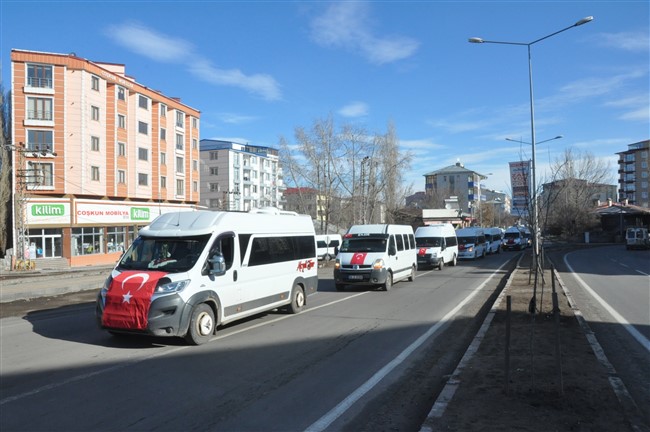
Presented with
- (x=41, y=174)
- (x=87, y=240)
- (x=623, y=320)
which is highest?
(x=41, y=174)

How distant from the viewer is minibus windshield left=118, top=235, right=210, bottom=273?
8547 mm

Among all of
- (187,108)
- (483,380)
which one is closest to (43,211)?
(187,108)

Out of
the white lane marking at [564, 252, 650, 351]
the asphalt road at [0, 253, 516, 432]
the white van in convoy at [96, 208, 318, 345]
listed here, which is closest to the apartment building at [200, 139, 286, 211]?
the white lane marking at [564, 252, 650, 351]

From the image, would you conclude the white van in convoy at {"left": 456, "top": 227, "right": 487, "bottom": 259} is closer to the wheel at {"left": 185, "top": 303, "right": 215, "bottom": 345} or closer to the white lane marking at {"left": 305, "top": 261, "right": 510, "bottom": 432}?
the white lane marking at {"left": 305, "top": 261, "right": 510, "bottom": 432}

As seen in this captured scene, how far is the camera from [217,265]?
8.65 m

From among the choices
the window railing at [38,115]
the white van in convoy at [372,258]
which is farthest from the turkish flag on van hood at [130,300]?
the window railing at [38,115]

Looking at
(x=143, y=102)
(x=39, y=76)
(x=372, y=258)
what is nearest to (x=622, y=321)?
(x=372, y=258)

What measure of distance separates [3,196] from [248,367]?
43.6m

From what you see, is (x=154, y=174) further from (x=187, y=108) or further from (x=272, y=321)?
(x=272, y=321)

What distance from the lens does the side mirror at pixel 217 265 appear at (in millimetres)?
8641

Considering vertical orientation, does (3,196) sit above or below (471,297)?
above

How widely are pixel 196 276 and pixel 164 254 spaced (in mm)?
883

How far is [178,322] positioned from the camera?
8008mm

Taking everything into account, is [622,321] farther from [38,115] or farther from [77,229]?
[38,115]
